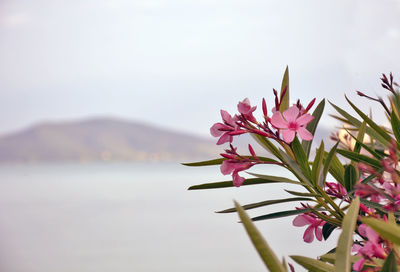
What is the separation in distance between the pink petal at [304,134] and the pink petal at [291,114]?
0.01m

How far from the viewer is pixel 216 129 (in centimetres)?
48

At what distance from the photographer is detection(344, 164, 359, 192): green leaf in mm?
497

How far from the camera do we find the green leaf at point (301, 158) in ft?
1.52

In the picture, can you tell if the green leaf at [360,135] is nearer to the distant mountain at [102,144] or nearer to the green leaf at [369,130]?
the green leaf at [369,130]

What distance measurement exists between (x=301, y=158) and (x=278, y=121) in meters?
0.05

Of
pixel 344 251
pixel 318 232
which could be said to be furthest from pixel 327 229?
pixel 344 251

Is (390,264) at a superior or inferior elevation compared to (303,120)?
inferior

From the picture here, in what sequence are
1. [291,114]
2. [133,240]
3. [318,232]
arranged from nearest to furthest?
1. [291,114]
2. [318,232]
3. [133,240]

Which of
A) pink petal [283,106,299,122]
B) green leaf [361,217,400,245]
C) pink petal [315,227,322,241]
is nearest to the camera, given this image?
green leaf [361,217,400,245]

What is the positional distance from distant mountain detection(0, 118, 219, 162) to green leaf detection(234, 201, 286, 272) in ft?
144

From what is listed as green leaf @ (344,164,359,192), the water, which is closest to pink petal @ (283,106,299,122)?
green leaf @ (344,164,359,192)

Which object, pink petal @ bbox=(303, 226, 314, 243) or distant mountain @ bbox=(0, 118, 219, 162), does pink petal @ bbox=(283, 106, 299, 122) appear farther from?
distant mountain @ bbox=(0, 118, 219, 162)

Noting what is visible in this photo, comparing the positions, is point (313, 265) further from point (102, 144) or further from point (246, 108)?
point (102, 144)

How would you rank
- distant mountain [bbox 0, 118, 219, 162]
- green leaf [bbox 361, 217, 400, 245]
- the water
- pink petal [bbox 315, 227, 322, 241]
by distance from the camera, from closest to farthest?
green leaf [bbox 361, 217, 400, 245], pink petal [bbox 315, 227, 322, 241], the water, distant mountain [bbox 0, 118, 219, 162]
